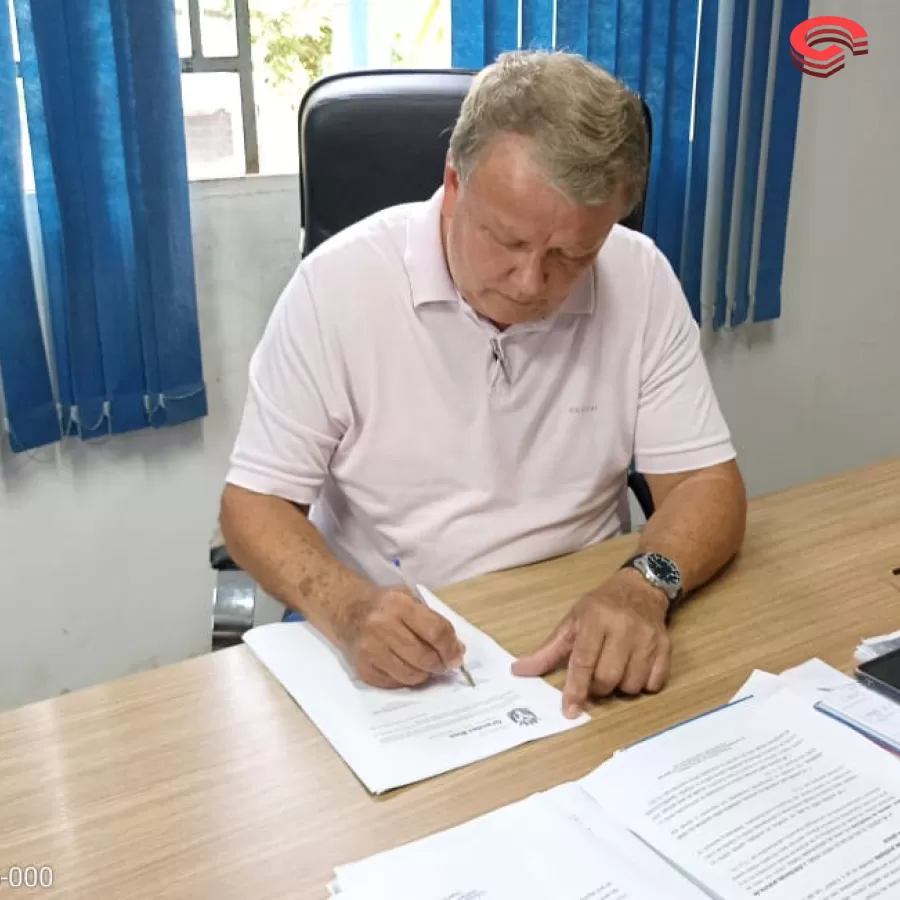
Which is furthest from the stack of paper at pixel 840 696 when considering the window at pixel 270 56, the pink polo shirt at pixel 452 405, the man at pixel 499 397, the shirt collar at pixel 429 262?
the window at pixel 270 56

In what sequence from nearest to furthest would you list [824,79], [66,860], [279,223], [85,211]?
[66,860] → [85,211] → [279,223] → [824,79]

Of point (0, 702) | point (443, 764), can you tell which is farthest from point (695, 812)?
point (0, 702)

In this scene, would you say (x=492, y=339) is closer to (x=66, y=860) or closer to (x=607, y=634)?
(x=607, y=634)

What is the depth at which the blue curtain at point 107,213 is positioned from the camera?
5.36ft

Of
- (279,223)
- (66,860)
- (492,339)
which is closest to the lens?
(66,860)

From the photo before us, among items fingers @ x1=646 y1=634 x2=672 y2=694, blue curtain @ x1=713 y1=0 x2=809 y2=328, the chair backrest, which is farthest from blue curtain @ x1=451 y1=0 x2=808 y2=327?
fingers @ x1=646 y1=634 x2=672 y2=694

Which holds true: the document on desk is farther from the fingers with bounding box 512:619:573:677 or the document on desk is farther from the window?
the window

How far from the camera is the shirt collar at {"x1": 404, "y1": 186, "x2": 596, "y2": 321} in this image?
1259 mm

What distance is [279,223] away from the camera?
1.99 m

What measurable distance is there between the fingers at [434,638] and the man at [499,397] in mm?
17

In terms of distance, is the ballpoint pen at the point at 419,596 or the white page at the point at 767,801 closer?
the white page at the point at 767,801

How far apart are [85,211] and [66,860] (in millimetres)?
1202

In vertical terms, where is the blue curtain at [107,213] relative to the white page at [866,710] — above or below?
above

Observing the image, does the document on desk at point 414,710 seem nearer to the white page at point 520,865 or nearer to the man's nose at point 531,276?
the white page at point 520,865
